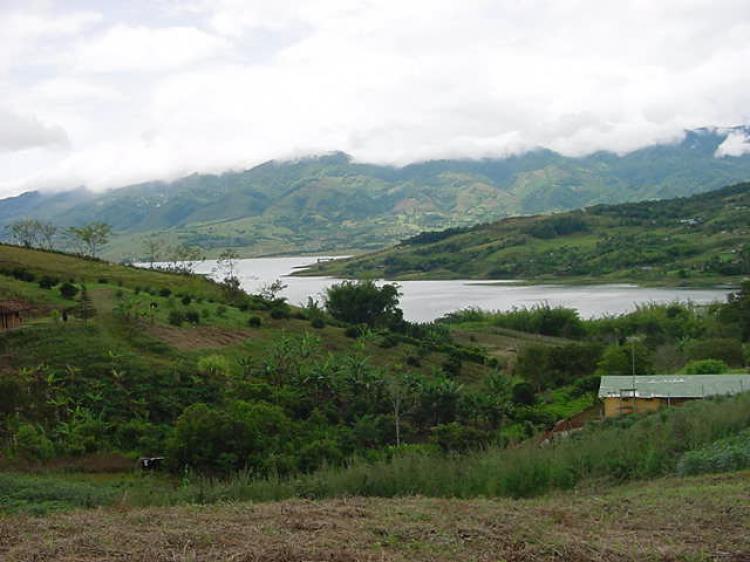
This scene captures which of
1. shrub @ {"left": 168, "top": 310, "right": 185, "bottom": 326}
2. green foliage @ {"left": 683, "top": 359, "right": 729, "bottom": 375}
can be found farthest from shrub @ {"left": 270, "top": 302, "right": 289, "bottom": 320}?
green foliage @ {"left": 683, "top": 359, "right": 729, "bottom": 375}

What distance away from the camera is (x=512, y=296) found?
12038 centimetres

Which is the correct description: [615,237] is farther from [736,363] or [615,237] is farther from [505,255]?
[736,363]

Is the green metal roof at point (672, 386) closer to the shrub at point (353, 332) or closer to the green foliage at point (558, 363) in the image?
the green foliage at point (558, 363)

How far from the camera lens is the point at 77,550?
808 cm

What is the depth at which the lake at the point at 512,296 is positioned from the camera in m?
104

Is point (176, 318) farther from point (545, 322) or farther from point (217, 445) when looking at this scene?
point (545, 322)

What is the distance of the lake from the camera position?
104 m

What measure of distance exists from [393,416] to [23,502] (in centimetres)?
2106

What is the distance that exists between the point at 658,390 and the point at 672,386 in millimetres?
1050

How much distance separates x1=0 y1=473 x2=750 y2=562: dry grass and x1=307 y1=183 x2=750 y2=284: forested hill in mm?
124906

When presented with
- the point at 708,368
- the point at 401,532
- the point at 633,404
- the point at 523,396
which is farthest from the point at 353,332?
the point at 401,532

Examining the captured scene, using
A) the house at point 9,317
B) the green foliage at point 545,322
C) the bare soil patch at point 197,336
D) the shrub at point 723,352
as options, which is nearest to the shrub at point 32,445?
the house at point 9,317

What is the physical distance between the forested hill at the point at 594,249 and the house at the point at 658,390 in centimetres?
9841

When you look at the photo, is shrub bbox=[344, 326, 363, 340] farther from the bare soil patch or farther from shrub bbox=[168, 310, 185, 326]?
shrub bbox=[168, 310, 185, 326]
